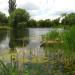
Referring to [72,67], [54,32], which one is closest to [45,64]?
[72,67]

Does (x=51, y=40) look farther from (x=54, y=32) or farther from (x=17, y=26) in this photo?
(x=17, y=26)

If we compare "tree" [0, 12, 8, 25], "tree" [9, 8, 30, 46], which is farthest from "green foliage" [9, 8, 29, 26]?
"tree" [0, 12, 8, 25]

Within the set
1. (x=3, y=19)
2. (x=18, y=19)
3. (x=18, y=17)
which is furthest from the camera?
(x=3, y=19)

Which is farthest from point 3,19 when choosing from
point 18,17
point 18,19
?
point 18,19

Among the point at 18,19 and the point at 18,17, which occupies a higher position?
the point at 18,17

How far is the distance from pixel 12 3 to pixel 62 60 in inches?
2221

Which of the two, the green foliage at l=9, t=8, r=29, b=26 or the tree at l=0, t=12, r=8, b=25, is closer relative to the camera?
the green foliage at l=9, t=8, r=29, b=26

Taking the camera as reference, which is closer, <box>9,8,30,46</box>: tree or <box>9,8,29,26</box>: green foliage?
<box>9,8,30,46</box>: tree

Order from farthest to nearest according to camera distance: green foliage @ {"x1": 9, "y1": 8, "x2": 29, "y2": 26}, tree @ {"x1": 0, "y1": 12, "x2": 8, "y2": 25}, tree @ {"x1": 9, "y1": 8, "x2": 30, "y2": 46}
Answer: tree @ {"x1": 0, "y1": 12, "x2": 8, "y2": 25} < green foliage @ {"x1": 9, "y1": 8, "x2": 29, "y2": 26} < tree @ {"x1": 9, "y1": 8, "x2": 30, "y2": 46}

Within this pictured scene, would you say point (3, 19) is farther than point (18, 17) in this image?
Yes

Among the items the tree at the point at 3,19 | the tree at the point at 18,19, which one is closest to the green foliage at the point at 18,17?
the tree at the point at 18,19

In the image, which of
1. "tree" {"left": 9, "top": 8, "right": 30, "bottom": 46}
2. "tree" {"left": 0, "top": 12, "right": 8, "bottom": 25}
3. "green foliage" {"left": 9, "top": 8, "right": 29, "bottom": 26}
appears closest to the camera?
"tree" {"left": 9, "top": 8, "right": 30, "bottom": 46}

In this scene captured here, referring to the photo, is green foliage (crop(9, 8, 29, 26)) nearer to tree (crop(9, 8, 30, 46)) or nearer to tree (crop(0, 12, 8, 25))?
tree (crop(9, 8, 30, 46))

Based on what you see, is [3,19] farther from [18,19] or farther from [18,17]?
[18,19]
